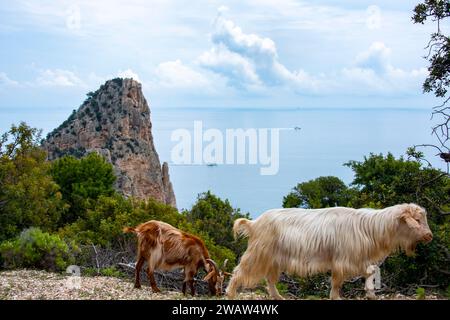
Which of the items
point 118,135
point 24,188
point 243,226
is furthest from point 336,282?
point 118,135

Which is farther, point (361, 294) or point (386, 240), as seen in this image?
point (361, 294)

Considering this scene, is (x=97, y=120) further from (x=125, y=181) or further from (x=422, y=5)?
(x=422, y=5)

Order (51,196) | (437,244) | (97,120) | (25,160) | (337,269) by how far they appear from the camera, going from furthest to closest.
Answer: (97,120) < (51,196) < (25,160) < (437,244) < (337,269)

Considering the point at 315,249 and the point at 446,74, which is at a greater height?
the point at 446,74

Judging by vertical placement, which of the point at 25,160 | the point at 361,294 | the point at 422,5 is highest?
the point at 422,5

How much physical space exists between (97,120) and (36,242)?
66.7 m

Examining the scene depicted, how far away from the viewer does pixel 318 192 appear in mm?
41969

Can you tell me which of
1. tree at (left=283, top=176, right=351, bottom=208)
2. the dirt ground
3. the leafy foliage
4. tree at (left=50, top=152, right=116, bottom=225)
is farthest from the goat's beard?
tree at (left=50, top=152, right=116, bottom=225)

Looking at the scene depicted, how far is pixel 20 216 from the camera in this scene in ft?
86.3

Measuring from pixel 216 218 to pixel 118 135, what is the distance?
47.8 m

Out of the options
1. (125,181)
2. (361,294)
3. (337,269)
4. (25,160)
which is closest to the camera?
(337,269)

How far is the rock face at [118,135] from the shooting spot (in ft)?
255

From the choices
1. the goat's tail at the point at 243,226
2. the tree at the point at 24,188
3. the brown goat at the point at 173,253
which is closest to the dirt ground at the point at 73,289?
the brown goat at the point at 173,253

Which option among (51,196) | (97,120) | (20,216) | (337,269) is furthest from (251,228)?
(97,120)
